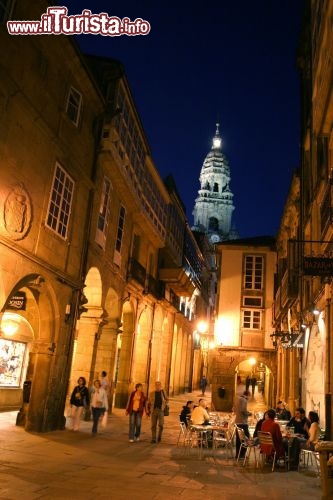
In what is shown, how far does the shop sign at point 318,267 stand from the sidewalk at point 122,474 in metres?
4.26

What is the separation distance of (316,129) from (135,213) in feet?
33.3

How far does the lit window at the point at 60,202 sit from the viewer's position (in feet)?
44.6

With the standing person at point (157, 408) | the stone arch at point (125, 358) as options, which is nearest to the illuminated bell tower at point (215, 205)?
the stone arch at point (125, 358)

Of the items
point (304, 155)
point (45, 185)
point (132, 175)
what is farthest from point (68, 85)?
point (304, 155)

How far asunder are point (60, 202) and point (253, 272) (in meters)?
20.4

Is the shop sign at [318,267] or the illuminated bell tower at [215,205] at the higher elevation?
the illuminated bell tower at [215,205]

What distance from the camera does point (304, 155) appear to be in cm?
2031

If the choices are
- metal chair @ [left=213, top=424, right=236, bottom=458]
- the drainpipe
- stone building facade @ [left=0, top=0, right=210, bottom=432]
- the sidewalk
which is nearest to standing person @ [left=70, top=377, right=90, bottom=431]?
stone building facade @ [left=0, top=0, right=210, bottom=432]

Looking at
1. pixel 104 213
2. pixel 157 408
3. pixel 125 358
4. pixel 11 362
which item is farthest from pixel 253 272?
pixel 157 408

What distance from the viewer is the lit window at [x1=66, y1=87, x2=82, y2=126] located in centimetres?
1484

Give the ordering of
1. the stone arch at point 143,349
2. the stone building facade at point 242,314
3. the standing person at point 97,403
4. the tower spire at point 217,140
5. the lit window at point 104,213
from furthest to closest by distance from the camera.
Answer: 1. the tower spire at point 217,140
2. the stone building facade at point 242,314
3. the stone arch at point 143,349
4. the lit window at point 104,213
5. the standing person at point 97,403

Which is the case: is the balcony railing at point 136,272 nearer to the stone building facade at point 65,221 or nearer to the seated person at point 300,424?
the stone building facade at point 65,221

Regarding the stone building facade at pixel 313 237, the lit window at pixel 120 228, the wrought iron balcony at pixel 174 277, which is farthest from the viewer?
the wrought iron balcony at pixel 174 277

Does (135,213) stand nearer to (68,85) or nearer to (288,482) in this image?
(68,85)
